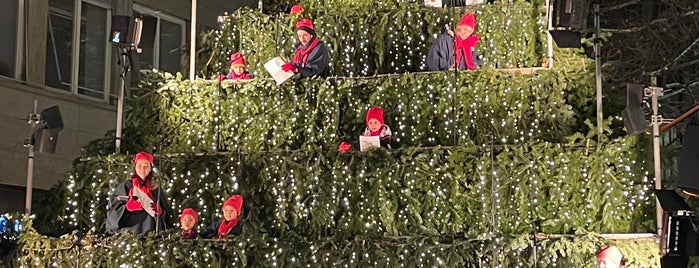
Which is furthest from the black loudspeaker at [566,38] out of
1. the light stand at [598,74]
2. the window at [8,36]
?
the window at [8,36]

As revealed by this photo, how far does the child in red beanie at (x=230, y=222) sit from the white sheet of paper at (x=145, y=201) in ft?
1.61

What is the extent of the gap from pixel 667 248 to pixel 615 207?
929 millimetres

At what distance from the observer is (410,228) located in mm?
8414

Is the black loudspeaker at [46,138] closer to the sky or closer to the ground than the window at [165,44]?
closer to the ground

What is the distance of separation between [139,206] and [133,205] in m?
0.05

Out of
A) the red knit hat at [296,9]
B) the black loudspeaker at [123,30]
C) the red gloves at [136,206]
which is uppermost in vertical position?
the red knit hat at [296,9]

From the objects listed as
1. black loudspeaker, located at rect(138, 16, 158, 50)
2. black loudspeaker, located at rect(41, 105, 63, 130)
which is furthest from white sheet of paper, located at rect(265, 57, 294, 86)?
black loudspeaker, located at rect(41, 105, 63, 130)

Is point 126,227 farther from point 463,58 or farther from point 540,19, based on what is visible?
point 540,19

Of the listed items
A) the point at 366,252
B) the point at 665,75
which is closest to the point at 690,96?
the point at 665,75

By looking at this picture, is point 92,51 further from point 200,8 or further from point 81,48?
point 200,8

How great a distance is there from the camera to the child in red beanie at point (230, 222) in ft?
27.9

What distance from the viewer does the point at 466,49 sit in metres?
9.38

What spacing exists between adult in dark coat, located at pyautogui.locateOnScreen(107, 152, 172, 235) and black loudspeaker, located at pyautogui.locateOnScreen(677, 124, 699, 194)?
4.32 m

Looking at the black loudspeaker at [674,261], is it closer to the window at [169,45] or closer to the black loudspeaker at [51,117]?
the black loudspeaker at [51,117]
